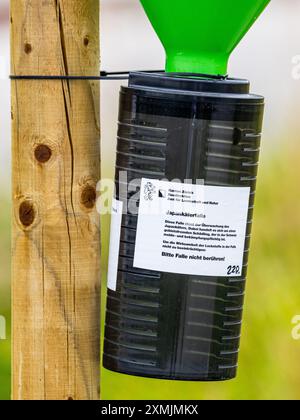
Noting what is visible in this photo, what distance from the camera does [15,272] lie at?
2.28 metres

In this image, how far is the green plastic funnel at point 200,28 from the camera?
2.13 metres

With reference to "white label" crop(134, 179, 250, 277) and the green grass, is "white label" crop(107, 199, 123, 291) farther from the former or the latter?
the green grass

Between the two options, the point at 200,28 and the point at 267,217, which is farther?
the point at 267,217

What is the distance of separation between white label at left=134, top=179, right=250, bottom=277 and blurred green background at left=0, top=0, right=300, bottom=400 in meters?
2.30

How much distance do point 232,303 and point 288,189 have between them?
2322mm

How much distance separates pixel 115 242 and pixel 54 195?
0.19m

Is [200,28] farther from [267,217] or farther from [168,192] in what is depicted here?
[267,217]

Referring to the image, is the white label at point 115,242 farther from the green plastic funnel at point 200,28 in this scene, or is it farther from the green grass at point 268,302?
the green grass at point 268,302

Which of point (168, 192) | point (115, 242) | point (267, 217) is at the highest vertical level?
point (168, 192)

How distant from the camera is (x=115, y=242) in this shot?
2189 mm

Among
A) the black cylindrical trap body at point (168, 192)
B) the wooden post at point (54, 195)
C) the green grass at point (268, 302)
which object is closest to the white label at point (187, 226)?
the black cylindrical trap body at point (168, 192)

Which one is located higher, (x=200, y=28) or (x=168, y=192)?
(x=200, y=28)

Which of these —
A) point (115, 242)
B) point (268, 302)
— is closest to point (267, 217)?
point (268, 302)

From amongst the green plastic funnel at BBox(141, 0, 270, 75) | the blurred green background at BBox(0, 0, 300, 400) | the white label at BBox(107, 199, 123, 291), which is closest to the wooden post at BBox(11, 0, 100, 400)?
the white label at BBox(107, 199, 123, 291)
